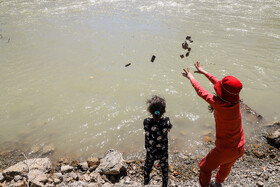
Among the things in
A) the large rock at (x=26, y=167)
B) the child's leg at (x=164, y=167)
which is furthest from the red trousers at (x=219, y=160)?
the large rock at (x=26, y=167)

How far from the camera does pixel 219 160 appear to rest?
2.70 meters

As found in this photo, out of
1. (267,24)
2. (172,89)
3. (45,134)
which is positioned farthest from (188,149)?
Result: (267,24)

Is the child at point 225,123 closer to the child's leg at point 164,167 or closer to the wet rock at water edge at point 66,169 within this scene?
the child's leg at point 164,167

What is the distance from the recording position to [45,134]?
4.91 meters

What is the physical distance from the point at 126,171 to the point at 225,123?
6.91 ft

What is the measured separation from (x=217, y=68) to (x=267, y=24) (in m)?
6.19

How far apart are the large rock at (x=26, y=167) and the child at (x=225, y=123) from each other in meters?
2.87

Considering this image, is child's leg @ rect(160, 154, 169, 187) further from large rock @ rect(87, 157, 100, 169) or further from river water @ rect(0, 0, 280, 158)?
large rock @ rect(87, 157, 100, 169)

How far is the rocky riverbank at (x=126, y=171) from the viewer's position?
11.4ft

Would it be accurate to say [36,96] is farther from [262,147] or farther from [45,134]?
[262,147]

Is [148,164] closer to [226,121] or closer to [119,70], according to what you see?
[226,121]

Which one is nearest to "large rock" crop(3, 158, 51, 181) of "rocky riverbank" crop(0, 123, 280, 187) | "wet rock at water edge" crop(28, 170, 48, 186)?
"rocky riverbank" crop(0, 123, 280, 187)

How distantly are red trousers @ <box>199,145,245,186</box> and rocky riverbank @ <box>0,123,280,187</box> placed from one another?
67cm

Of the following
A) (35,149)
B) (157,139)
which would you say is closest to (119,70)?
(35,149)
